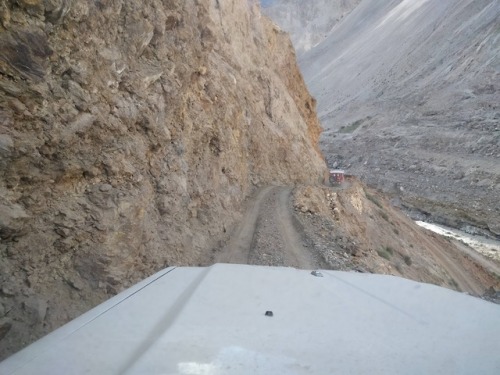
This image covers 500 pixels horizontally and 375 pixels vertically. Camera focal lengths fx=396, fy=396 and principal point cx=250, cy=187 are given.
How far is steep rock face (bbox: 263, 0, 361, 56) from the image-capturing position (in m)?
140

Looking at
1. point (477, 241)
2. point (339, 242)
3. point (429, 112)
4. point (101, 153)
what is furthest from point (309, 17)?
point (101, 153)

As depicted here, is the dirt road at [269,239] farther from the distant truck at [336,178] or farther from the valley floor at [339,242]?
the distant truck at [336,178]

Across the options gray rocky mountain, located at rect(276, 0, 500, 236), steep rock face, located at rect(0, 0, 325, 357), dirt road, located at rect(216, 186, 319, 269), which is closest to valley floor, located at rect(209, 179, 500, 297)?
dirt road, located at rect(216, 186, 319, 269)

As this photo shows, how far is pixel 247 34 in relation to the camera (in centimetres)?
2095

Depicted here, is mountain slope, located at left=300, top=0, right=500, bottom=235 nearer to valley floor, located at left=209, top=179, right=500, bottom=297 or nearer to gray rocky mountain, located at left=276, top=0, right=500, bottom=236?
gray rocky mountain, located at left=276, top=0, right=500, bottom=236

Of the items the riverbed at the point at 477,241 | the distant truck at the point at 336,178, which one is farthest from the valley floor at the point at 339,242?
the riverbed at the point at 477,241

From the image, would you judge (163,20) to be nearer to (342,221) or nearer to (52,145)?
(52,145)

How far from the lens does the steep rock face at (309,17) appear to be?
140m

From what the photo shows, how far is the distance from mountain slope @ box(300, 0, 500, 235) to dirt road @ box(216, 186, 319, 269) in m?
24.5

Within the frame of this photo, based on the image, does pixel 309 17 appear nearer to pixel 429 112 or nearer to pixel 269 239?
pixel 429 112

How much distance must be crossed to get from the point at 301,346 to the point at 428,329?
3.03 feet

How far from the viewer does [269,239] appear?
1135 centimetres

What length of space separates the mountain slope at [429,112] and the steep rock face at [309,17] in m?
55.9

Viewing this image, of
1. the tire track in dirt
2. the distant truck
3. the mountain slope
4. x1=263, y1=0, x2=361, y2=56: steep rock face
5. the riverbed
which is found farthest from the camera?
x1=263, y1=0, x2=361, y2=56: steep rock face
